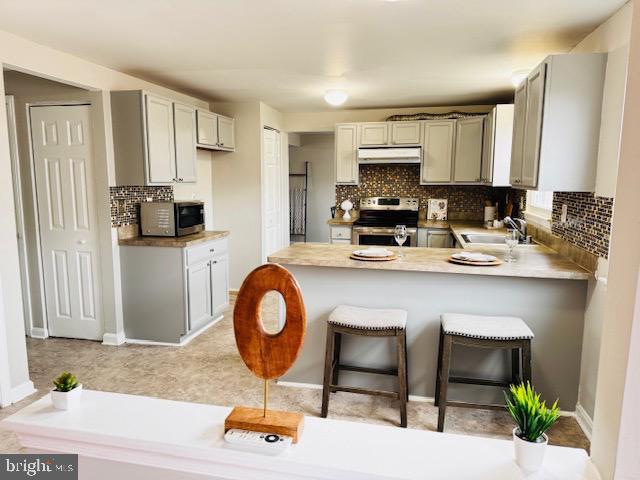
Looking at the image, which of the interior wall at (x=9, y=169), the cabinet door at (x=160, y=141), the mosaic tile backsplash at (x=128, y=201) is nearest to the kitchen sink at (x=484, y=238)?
the cabinet door at (x=160, y=141)

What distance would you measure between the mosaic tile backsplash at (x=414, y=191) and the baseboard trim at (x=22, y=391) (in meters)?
4.03

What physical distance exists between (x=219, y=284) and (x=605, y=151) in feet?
11.3

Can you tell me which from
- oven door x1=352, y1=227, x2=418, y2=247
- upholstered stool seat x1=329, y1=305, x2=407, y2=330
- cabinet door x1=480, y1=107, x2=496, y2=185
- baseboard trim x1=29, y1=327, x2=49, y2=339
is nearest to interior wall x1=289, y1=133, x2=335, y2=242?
oven door x1=352, y1=227, x2=418, y2=247

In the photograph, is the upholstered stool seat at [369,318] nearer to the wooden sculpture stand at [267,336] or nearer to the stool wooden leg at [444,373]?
the stool wooden leg at [444,373]

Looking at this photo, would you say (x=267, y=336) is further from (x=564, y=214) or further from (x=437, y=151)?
(x=437, y=151)

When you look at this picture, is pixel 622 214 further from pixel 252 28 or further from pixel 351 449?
pixel 252 28

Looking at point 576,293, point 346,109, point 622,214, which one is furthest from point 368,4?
point 346,109

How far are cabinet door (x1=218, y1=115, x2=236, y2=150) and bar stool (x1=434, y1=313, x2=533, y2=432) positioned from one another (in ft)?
10.8

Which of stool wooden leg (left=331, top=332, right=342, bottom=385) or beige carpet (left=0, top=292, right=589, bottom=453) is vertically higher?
stool wooden leg (left=331, top=332, right=342, bottom=385)

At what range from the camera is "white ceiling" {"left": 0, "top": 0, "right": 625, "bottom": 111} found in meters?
2.30

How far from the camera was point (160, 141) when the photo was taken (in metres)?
3.73

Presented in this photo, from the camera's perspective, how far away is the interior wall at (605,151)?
220 cm

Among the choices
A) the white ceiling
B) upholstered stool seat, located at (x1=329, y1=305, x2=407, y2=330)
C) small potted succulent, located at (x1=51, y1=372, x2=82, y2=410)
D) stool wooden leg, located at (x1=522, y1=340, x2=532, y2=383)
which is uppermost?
the white ceiling

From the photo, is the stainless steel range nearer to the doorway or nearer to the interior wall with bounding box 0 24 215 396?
the interior wall with bounding box 0 24 215 396
